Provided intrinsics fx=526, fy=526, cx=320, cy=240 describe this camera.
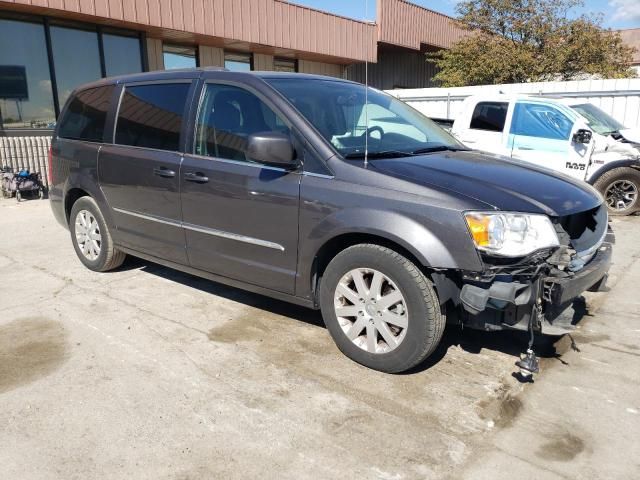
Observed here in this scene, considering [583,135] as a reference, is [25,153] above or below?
below

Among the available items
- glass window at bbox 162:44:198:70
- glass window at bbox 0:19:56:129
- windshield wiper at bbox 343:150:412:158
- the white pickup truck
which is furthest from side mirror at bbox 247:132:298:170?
glass window at bbox 162:44:198:70

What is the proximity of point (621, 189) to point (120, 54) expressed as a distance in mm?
10635

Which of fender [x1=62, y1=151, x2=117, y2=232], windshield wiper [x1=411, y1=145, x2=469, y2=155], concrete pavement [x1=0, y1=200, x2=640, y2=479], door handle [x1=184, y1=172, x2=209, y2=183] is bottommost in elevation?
concrete pavement [x1=0, y1=200, x2=640, y2=479]

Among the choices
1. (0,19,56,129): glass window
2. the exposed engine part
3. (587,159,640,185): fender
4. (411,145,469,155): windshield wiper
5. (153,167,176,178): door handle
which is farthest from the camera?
(0,19,56,129): glass window

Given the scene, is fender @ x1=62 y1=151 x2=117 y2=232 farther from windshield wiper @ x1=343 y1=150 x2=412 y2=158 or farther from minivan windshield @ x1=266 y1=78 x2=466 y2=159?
windshield wiper @ x1=343 y1=150 x2=412 y2=158

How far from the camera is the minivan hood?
289 centimetres

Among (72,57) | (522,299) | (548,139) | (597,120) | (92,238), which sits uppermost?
(72,57)

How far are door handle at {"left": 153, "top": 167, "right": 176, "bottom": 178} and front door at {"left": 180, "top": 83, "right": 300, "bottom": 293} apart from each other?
13 cm

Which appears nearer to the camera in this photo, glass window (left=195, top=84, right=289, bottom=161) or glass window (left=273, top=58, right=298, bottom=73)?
glass window (left=195, top=84, right=289, bottom=161)

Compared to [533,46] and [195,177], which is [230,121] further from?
[533,46]

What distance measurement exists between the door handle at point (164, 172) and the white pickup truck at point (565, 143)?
5367 mm

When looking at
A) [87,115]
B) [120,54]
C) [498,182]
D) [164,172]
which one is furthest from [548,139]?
[120,54]

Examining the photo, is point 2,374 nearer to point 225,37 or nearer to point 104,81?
point 104,81

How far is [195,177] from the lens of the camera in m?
3.79
